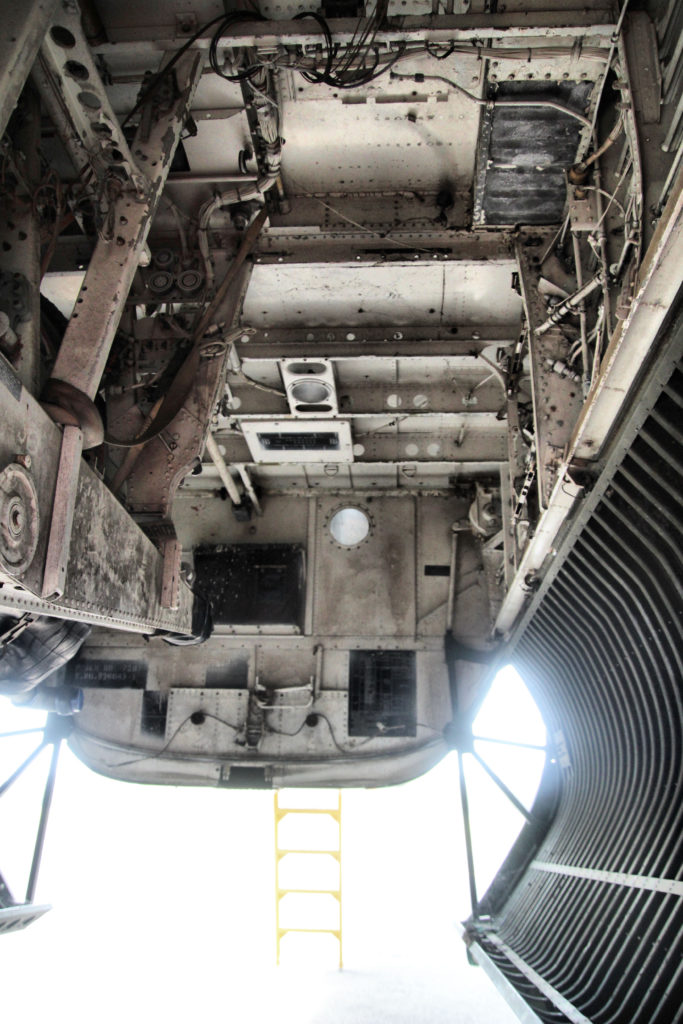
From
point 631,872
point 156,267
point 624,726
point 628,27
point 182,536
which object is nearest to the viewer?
point 628,27

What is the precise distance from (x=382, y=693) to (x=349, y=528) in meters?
1.47

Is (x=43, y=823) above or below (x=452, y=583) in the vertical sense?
below

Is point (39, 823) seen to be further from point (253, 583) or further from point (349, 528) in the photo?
point (349, 528)

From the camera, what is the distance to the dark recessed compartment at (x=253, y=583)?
654cm

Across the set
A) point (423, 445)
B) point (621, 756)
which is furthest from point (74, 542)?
point (423, 445)

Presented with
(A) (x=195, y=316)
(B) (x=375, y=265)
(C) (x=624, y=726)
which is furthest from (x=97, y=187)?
(C) (x=624, y=726)

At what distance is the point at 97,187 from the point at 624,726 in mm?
3852

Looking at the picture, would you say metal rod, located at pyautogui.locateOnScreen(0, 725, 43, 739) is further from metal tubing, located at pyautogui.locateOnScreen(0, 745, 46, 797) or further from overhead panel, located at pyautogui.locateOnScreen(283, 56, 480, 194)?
overhead panel, located at pyautogui.locateOnScreen(283, 56, 480, 194)

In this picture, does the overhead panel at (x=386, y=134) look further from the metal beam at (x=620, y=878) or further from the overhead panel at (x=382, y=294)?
the metal beam at (x=620, y=878)

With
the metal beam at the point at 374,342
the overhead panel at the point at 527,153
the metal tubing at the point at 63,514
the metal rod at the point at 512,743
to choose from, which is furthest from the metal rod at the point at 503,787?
the metal tubing at the point at 63,514

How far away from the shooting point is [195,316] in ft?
12.8

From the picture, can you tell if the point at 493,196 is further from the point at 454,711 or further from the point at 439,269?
the point at 454,711

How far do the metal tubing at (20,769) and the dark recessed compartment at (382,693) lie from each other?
8.74 feet

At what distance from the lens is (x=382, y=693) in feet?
21.4
